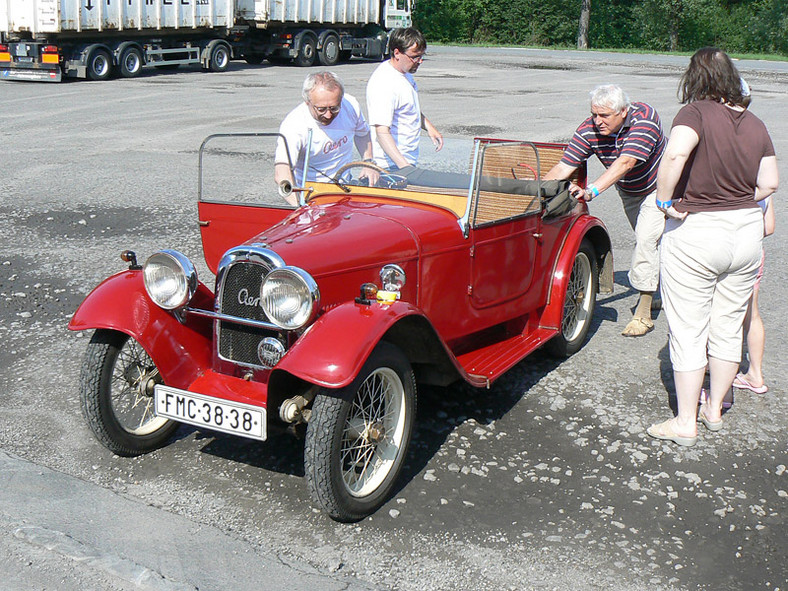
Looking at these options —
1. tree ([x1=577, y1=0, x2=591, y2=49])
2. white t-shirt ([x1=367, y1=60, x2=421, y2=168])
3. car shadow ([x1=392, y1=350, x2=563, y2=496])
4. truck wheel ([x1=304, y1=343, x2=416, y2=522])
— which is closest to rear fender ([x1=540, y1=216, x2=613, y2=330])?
car shadow ([x1=392, y1=350, x2=563, y2=496])

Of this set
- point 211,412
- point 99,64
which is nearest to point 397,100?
point 211,412

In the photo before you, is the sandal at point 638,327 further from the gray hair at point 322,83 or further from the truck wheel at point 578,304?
the gray hair at point 322,83

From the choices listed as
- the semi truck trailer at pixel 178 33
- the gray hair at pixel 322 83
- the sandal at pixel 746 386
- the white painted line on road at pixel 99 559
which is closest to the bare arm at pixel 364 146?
the gray hair at pixel 322 83

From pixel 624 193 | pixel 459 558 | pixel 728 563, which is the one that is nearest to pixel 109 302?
pixel 459 558

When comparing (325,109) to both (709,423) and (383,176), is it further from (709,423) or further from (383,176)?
(709,423)

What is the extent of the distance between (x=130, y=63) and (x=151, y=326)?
20918 millimetres

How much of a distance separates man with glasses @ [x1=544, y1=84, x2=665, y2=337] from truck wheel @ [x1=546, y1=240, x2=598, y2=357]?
0.34 meters

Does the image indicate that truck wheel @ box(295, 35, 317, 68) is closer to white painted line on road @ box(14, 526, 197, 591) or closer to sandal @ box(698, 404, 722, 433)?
sandal @ box(698, 404, 722, 433)

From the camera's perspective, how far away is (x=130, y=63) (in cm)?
2311

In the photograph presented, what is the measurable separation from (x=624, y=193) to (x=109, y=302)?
363 centimetres

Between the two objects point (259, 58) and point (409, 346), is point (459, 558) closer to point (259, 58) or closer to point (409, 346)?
point (409, 346)

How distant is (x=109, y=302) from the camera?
3.97 metres

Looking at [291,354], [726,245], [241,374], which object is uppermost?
[726,245]

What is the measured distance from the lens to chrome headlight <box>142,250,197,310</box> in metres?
3.92
